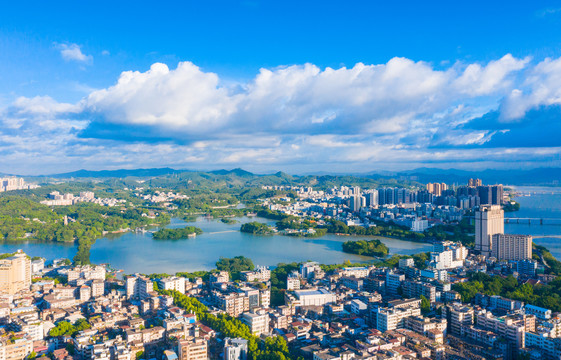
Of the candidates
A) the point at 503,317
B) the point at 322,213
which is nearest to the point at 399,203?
the point at 322,213

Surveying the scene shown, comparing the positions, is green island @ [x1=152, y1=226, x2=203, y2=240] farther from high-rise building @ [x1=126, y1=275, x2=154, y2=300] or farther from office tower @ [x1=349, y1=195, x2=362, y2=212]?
office tower @ [x1=349, y1=195, x2=362, y2=212]

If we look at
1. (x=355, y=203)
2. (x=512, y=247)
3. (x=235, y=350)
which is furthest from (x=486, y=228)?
(x=355, y=203)

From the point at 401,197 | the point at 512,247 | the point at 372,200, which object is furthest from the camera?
the point at 401,197

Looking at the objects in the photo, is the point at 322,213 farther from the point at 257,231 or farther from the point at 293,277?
the point at 293,277

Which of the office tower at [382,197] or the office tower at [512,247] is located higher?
the office tower at [382,197]

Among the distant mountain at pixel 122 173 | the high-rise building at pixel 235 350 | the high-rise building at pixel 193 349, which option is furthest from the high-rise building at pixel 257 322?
the distant mountain at pixel 122 173

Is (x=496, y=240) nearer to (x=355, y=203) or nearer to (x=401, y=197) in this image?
(x=355, y=203)

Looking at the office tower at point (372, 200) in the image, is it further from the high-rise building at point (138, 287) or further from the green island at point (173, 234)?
the high-rise building at point (138, 287)
